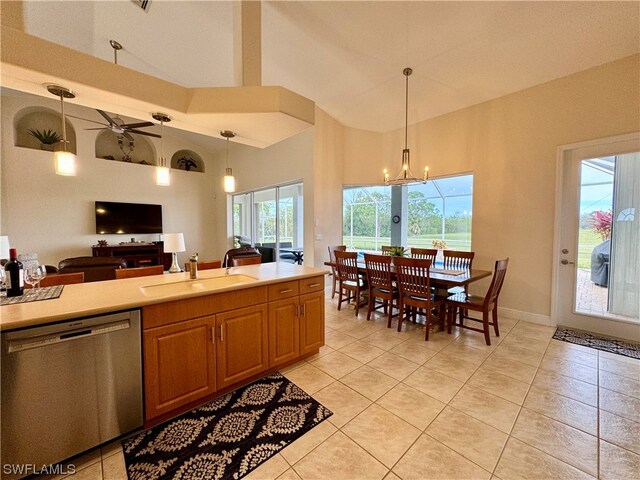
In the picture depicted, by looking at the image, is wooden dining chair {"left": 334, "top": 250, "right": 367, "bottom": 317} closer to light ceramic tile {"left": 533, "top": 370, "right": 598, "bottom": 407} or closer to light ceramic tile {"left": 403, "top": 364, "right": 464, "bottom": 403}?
light ceramic tile {"left": 403, "top": 364, "right": 464, "bottom": 403}

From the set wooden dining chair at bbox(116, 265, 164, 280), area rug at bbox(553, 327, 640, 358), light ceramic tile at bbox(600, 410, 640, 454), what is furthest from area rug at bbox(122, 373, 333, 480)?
area rug at bbox(553, 327, 640, 358)

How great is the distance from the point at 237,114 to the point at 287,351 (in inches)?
84.4

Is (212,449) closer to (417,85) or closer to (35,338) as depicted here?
(35,338)

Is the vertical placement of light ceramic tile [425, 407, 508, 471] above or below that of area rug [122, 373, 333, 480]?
above

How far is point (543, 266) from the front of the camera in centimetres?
347

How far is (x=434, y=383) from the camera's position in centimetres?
224

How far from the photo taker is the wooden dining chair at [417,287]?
9.80 ft

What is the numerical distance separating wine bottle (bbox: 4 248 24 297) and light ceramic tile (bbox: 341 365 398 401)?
245 centimetres

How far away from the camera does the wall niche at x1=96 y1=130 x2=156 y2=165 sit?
6.52 m

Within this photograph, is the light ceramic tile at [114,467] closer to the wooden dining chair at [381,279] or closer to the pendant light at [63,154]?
the pendant light at [63,154]

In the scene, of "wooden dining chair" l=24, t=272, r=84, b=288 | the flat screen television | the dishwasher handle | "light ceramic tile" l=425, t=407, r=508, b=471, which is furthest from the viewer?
the flat screen television

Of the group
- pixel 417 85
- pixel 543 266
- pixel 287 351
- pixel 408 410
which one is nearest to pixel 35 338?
pixel 287 351

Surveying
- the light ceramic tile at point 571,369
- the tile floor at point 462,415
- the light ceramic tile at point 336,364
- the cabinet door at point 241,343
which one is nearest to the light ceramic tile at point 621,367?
the tile floor at point 462,415

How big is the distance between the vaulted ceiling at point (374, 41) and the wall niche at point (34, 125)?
3076 millimetres
